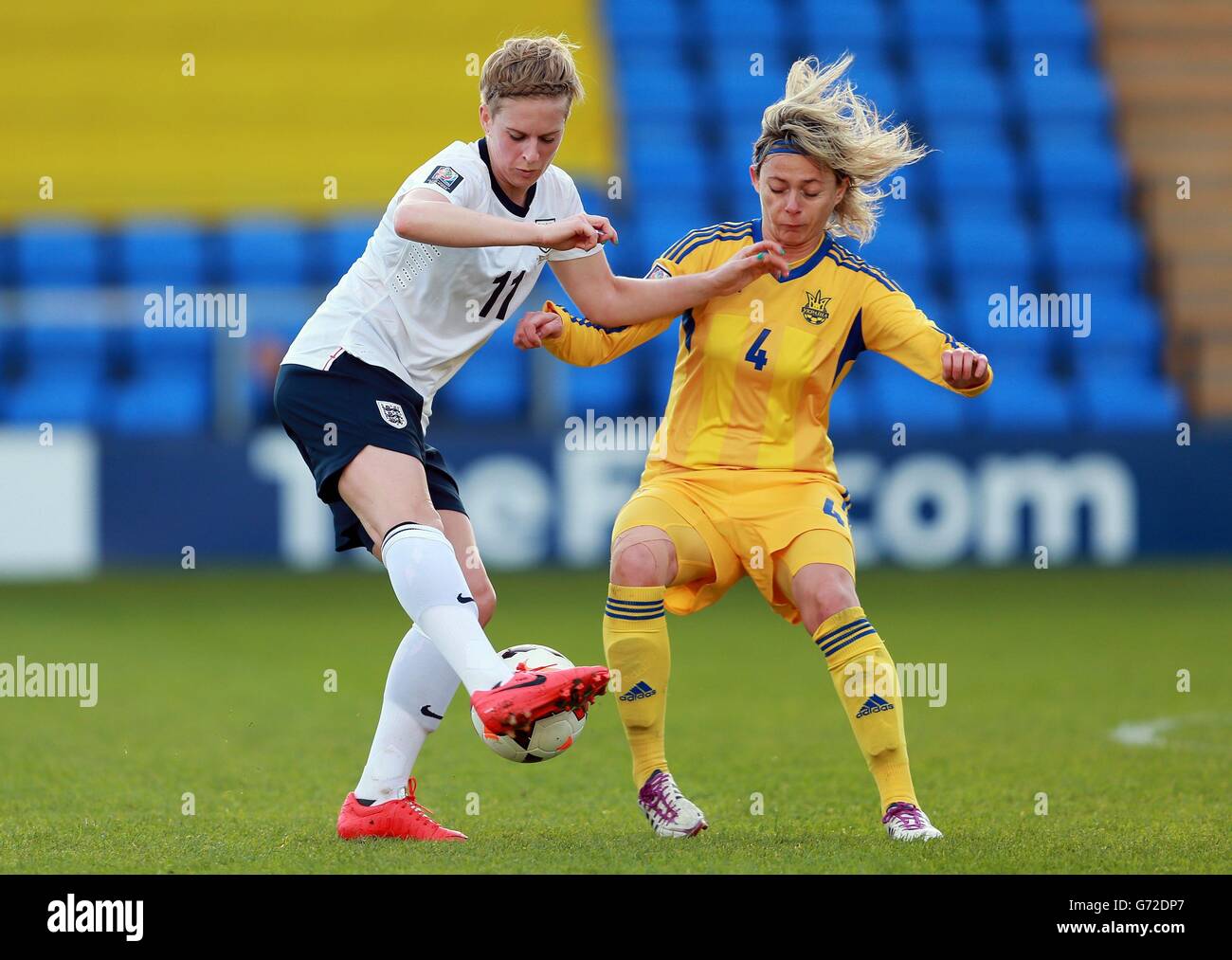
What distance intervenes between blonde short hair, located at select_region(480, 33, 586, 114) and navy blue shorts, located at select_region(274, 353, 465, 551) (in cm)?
72

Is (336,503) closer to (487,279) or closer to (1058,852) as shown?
(487,279)

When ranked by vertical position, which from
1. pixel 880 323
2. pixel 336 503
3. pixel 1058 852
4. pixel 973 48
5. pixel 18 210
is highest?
pixel 973 48

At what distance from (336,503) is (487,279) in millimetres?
665

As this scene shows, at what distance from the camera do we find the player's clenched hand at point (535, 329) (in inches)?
179

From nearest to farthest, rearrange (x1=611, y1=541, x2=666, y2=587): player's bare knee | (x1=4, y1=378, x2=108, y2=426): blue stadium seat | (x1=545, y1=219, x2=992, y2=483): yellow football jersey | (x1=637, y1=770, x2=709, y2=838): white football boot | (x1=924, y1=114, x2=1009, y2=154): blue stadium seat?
(x1=637, y1=770, x2=709, y2=838): white football boot < (x1=611, y1=541, x2=666, y2=587): player's bare knee < (x1=545, y1=219, x2=992, y2=483): yellow football jersey < (x1=4, y1=378, x2=108, y2=426): blue stadium seat < (x1=924, y1=114, x2=1009, y2=154): blue stadium seat

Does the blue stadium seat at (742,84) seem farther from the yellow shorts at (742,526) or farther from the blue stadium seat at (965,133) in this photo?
the yellow shorts at (742,526)

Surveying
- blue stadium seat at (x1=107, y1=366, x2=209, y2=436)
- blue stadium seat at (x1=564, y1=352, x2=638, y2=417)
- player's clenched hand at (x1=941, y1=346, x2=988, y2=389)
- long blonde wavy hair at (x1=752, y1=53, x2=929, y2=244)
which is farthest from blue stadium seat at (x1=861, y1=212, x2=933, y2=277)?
player's clenched hand at (x1=941, y1=346, x2=988, y2=389)

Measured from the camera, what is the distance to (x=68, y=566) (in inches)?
444

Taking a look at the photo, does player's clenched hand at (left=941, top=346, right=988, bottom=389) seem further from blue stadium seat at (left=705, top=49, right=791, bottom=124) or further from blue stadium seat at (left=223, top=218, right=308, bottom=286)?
blue stadium seat at (left=705, top=49, right=791, bottom=124)

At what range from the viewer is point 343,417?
14.0ft

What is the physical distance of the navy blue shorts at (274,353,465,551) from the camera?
424cm

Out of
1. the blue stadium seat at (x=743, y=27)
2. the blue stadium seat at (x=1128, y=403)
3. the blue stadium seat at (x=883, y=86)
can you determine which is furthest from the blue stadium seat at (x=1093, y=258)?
the blue stadium seat at (x=743, y=27)
